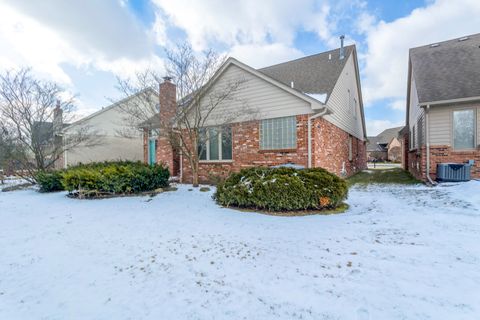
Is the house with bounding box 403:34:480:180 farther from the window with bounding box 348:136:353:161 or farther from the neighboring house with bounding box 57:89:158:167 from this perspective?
the neighboring house with bounding box 57:89:158:167

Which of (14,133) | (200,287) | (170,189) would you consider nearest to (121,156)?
(14,133)

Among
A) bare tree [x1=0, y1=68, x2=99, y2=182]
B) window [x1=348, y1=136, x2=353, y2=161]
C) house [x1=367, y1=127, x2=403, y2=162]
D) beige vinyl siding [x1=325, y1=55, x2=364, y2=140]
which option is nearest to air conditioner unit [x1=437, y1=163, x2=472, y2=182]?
beige vinyl siding [x1=325, y1=55, x2=364, y2=140]

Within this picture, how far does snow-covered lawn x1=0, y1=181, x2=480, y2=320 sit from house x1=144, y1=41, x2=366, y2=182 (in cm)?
397

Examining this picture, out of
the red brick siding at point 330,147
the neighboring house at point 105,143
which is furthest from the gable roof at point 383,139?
the neighboring house at point 105,143

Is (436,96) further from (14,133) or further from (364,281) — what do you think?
(14,133)

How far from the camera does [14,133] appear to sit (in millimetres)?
11750

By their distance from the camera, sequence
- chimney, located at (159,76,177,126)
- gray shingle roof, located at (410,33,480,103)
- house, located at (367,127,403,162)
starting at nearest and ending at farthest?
gray shingle roof, located at (410,33,480,103) → chimney, located at (159,76,177,126) → house, located at (367,127,403,162)

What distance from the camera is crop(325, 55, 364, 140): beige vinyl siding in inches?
412

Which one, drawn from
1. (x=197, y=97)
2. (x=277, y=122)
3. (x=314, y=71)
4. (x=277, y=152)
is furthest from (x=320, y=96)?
(x=197, y=97)

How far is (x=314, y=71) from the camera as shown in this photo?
1206 cm

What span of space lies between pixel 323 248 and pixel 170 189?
273 inches

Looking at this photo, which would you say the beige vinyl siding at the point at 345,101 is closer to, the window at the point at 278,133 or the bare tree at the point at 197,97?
the window at the point at 278,133

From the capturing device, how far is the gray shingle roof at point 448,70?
882cm

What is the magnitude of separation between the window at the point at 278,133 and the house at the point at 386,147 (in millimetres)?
32912
